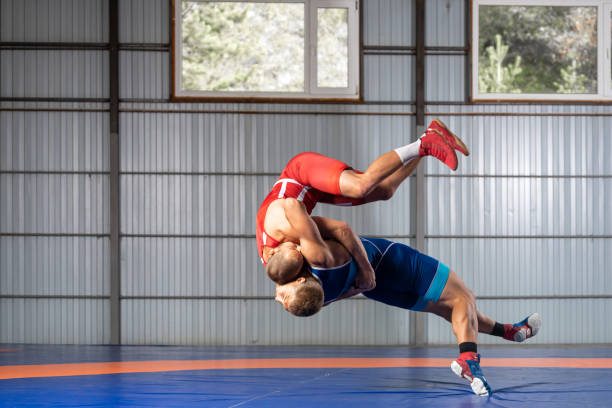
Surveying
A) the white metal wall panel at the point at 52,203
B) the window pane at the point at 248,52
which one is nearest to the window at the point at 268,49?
the window pane at the point at 248,52

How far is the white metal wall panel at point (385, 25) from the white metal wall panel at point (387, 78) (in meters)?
0.27

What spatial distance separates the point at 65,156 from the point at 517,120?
747 centimetres

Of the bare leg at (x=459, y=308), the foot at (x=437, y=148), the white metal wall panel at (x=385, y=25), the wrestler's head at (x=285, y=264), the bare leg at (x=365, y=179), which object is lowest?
the bare leg at (x=459, y=308)

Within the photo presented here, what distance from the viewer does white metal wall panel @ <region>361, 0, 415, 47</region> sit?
10.9 m

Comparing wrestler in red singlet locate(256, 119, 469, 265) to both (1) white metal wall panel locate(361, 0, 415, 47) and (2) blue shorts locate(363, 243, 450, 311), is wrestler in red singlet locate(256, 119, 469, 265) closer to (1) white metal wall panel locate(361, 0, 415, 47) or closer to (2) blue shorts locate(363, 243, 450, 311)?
(2) blue shorts locate(363, 243, 450, 311)

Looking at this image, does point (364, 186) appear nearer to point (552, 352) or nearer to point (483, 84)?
point (552, 352)

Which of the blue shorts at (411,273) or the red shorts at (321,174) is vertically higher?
the red shorts at (321,174)

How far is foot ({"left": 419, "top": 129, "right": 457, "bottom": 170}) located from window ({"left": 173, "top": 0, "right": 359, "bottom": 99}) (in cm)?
667

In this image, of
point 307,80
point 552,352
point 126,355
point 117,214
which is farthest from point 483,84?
point 126,355

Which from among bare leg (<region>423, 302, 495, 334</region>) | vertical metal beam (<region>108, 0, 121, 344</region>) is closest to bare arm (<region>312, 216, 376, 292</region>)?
bare leg (<region>423, 302, 495, 334</region>)

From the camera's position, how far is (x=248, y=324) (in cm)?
1066

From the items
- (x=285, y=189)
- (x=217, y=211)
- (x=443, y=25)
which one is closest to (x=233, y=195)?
(x=217, y=211)

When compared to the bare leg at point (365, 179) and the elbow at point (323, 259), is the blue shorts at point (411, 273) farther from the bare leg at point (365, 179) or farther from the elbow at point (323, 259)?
the bare leg at point (365, 179)

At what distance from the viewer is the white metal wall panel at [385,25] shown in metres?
10.9
